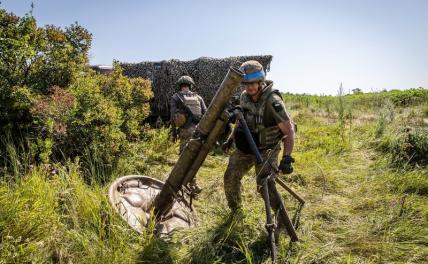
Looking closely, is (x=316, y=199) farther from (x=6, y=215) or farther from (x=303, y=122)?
(x=303, y=122)

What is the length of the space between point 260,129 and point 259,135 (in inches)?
3.2

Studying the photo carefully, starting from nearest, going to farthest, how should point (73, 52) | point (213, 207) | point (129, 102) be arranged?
point (213, 207), point (73, 52), point (129, 102)

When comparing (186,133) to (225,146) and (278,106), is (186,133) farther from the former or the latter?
(278,106)

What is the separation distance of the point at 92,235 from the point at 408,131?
22.6 feet

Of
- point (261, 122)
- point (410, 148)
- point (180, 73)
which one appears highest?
point (180, 73)

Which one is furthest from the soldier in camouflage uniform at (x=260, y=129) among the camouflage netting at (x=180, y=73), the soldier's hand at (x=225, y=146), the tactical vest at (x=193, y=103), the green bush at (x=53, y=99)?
the camouflage netting at (x=180, y=73)

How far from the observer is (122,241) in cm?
A: 315

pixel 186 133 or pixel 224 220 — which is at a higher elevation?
pixel 186 133

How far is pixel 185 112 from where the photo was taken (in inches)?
261

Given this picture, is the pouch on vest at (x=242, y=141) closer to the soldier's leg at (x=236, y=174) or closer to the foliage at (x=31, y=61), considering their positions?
the soldier's leg at (x=236, y=174)

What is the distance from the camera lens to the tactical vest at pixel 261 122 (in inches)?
157

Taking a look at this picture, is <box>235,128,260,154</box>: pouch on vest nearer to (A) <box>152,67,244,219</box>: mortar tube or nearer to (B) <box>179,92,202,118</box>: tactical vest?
(A) <box>152,67,244,219</box>: mortar tube

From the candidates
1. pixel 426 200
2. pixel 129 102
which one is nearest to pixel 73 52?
pixel 129 102

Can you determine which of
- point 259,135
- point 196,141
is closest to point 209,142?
point 196,141
